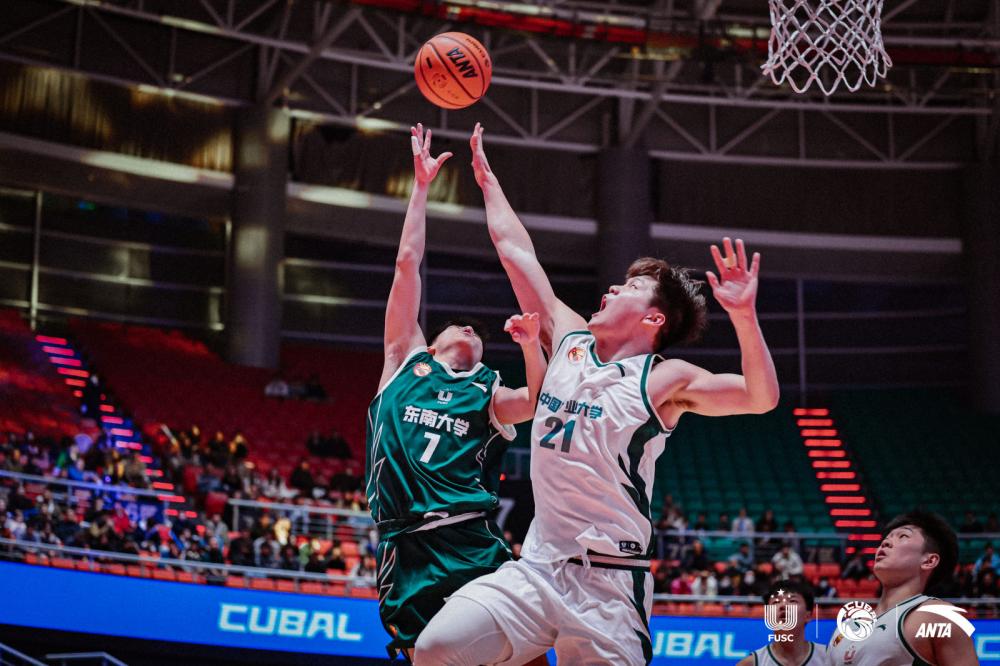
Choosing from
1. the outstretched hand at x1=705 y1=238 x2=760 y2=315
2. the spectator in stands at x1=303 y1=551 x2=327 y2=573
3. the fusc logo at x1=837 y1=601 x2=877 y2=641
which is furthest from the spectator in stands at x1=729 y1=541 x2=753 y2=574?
the outstretched hand at x1=705 y1=238 x2=760 y2=315

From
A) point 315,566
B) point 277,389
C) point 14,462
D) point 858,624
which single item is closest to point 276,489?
point 315,566

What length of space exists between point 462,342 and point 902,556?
2.06m

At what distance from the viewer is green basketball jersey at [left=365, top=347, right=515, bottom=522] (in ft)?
16.7

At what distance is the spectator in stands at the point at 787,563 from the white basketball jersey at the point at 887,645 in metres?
10.6

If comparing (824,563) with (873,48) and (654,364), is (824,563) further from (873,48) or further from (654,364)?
(654,364)

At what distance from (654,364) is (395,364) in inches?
57.9

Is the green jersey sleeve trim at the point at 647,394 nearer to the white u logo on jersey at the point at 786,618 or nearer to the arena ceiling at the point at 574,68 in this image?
the white u logo on jersey at the point at 786,618

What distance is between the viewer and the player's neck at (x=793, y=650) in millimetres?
6824

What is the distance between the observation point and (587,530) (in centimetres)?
420

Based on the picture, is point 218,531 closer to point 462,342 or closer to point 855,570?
point 855,570

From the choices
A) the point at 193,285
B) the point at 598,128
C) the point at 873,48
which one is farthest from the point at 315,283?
the point at 873,48

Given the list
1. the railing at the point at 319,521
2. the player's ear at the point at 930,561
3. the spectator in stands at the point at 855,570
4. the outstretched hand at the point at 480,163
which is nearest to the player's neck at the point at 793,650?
the player's ear at the point at 930,561

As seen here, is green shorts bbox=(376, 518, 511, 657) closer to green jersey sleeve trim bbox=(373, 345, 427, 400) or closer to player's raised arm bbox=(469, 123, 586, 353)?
green jersey sleeve trim bbox=(373, 345, 427, 400)

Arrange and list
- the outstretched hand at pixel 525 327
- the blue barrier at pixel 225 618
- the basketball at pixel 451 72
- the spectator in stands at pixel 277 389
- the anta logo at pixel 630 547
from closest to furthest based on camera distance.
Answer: the anta logo at pixel 630 547
the outstretched hand at pixel 525 327
the basketball at pixel 451 72
the blue barrier at pixel 225 618
the spectator in stands at pixel 277 389
